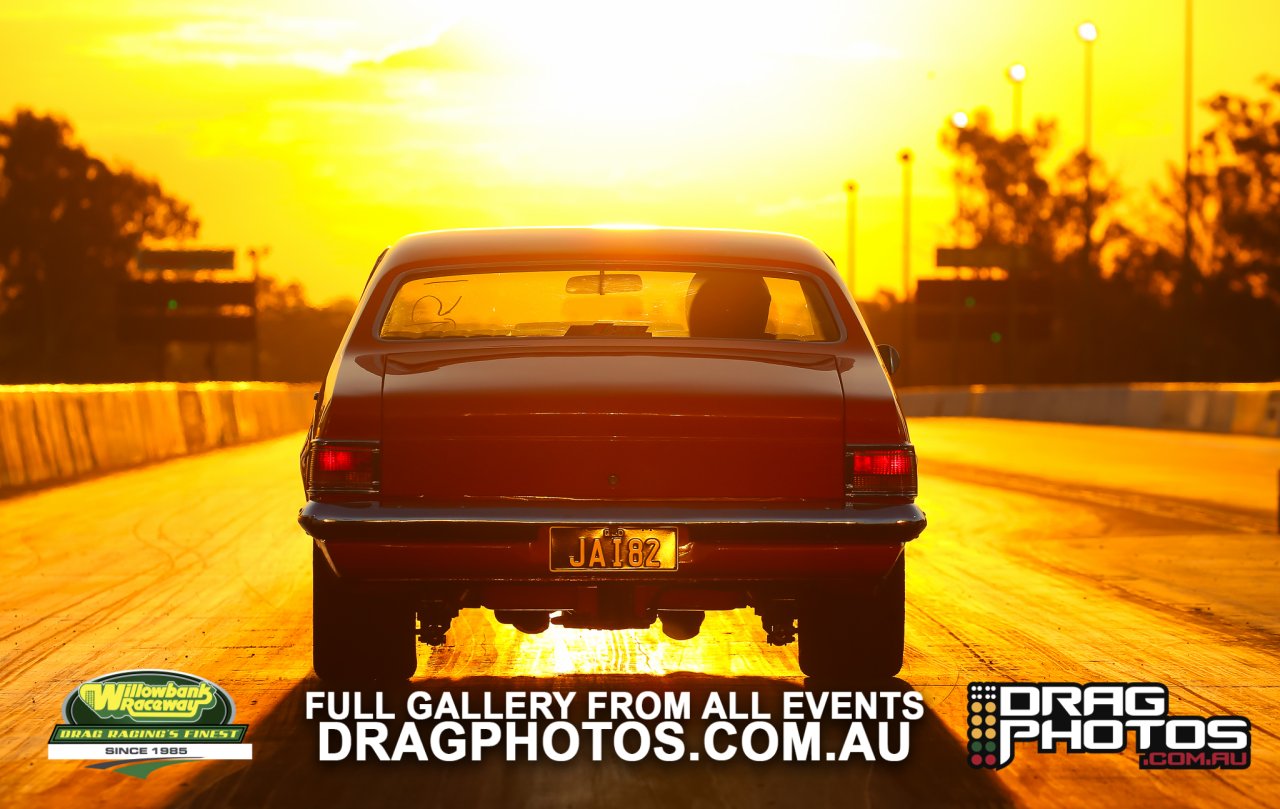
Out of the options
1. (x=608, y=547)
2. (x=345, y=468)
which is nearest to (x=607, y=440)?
(x=608, y=547)

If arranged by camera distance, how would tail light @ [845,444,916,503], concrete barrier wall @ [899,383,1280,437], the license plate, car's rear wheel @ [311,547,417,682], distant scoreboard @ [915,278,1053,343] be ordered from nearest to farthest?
the license plate
tail light @ [845,444,916,503]
car's rear wheel @ [311,547,417,682]
concrete barrier wall @ [899,383,1280,437]
distant scoreboard @ [915,278,1053,343]

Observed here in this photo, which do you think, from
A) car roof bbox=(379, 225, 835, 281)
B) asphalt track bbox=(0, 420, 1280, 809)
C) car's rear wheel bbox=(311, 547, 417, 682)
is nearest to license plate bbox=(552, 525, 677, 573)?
asphalt track bbox=(0, 420, 1280, 809)

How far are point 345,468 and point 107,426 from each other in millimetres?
17858

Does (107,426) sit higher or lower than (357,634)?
lower

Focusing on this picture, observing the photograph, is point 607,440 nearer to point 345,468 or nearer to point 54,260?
point 345,468

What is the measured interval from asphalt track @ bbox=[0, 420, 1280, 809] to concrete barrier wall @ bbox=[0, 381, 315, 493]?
171 centimetres

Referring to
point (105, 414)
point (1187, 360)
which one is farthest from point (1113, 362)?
point (105, 414)

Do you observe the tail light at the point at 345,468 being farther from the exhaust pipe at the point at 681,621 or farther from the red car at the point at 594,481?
the exhaust pipe at the point at 681,621

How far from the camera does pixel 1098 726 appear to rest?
695 cm

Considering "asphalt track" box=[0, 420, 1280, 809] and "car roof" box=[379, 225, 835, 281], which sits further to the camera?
"car roof" box=[379, 225, 835, 281]

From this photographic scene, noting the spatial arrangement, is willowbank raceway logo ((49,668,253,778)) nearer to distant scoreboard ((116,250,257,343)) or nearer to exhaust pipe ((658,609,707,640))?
exhaust pipe ((658,609,707,640))

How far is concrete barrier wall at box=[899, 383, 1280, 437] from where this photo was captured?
31500mm

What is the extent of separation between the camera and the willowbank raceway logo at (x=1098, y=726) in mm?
6422

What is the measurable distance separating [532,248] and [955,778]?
261cm
